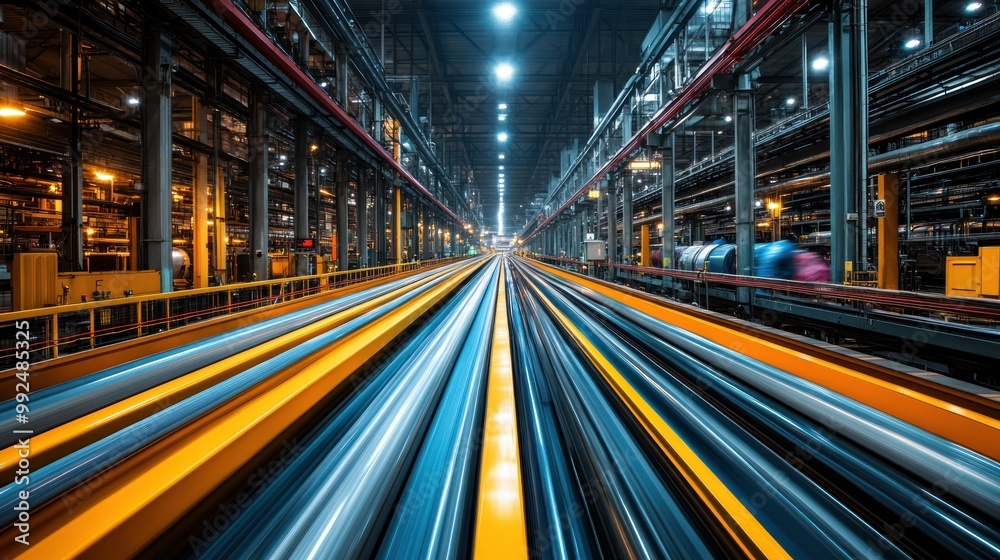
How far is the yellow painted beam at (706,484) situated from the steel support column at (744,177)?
474cm

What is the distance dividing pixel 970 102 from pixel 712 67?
2.96 m

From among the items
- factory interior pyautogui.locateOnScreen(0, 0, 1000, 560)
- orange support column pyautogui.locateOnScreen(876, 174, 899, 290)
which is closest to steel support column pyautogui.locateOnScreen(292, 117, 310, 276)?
factory interior pyautogui.locateOnScreen(0, 0, 1000, 560)

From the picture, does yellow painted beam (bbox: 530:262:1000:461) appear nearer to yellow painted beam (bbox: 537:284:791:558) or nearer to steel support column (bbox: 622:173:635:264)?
yellow painted beam (bbox: 537:284:791:558)

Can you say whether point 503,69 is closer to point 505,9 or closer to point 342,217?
point 505,9

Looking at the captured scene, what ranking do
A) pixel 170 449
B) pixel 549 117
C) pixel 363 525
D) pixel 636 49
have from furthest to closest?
pixel 549 117, pixel 636 49, pixel 170 449, pixel 363 525

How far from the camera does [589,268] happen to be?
13.7 m

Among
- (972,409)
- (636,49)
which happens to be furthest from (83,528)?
(636,49)

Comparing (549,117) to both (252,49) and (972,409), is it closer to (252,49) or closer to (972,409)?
(252,49)

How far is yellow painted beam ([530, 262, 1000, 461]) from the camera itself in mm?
1404

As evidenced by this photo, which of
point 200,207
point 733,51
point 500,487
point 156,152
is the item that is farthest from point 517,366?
point 200,207

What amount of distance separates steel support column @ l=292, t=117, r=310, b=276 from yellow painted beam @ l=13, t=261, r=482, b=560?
22.2 feet

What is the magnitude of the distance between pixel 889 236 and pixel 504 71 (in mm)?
12700

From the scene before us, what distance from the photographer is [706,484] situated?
1.40m

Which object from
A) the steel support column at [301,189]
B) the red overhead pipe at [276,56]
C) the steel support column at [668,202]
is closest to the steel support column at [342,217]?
the steel support column at [301,189]
